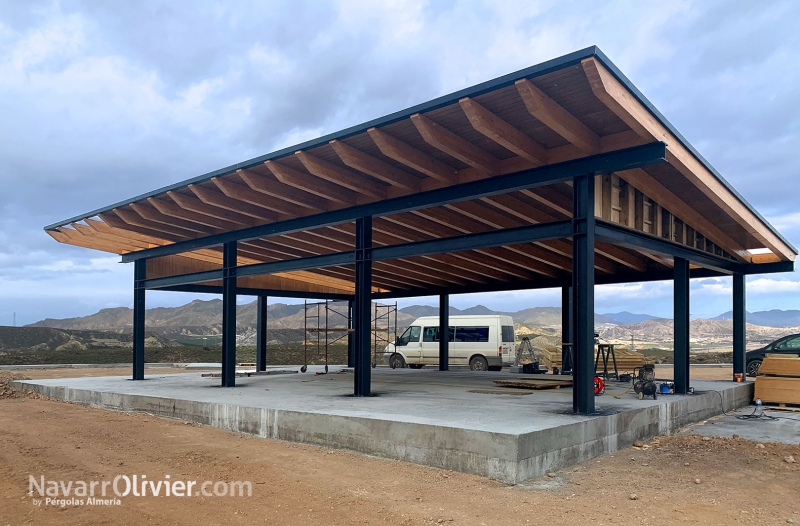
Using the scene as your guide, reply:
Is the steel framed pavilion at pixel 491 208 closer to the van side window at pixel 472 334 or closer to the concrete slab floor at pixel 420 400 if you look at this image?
the concrete slab floor at pixel 420 400

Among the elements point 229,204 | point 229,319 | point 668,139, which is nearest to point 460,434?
point 668,139

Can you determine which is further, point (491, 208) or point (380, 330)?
point (380, 330)

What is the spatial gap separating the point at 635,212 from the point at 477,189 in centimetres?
275

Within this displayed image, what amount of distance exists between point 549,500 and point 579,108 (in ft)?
16.1

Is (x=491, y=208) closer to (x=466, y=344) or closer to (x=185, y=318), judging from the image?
(x=466, y=344)

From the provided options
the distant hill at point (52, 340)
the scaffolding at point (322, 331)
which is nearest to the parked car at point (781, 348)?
the scaffolding at point (322, 331)

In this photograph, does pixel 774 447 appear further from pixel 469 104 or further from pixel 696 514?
pixel 469 104

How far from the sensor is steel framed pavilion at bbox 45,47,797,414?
8055 mm

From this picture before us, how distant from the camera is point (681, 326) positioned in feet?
39.5

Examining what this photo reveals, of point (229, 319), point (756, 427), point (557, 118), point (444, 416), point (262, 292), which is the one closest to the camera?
point (557, 118)

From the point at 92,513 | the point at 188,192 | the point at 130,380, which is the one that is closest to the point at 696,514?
the point at 92,513

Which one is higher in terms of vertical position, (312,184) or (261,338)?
(312,184)

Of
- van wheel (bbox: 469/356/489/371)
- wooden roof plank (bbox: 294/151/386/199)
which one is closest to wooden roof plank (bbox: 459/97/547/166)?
wooden roof plank (bbox: 294/151/386/199)

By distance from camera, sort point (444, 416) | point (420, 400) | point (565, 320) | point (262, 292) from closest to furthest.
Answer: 1. point (444, 416)
2. point (420, 400)
3. point (565, 320)
4. point (262, 292)
